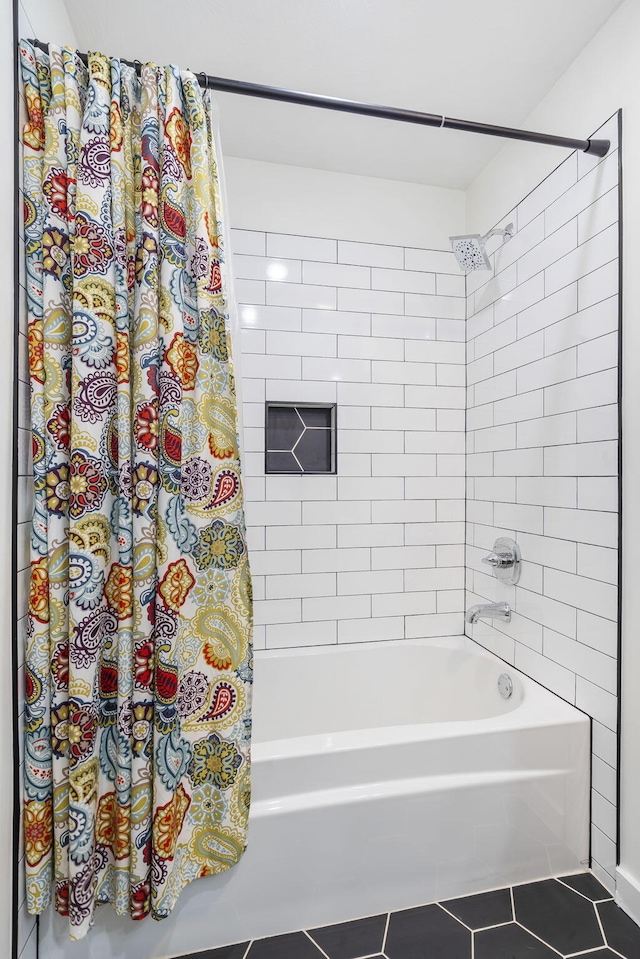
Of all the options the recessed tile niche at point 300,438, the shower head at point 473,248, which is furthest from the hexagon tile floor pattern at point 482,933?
the shower head at point 473,248

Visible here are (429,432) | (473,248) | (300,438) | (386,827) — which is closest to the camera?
(386,827)

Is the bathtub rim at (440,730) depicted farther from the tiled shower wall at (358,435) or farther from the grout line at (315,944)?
the tiled shower wall at (358,435)

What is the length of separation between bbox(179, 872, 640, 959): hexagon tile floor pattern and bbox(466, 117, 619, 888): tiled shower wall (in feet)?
0.53

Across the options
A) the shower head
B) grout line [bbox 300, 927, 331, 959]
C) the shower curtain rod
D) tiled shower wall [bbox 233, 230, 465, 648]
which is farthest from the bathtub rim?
the shower curtain rod

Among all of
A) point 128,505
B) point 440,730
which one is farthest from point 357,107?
point 440,730

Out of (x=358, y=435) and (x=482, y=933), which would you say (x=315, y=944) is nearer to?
(x=482, y=933)

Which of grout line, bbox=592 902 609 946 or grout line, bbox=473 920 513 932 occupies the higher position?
grout line, bbox=592 902 609 946

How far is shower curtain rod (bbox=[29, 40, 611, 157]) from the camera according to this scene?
1322mm

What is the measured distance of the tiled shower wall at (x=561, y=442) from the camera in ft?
5.21

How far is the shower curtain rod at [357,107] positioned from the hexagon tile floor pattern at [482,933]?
91.6 inches

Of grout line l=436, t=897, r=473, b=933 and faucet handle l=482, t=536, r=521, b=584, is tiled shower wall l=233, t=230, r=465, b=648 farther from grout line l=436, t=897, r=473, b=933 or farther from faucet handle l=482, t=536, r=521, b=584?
grout line l=436, t=897, r=473, b=933

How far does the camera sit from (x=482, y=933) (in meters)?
1.44

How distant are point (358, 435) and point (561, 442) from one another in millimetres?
903

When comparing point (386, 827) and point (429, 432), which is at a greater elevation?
point (429, 432)
